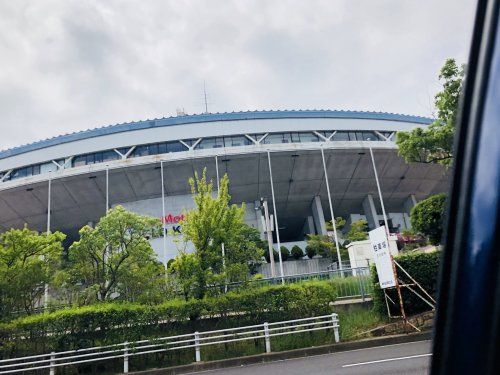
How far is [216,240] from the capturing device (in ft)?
45.0

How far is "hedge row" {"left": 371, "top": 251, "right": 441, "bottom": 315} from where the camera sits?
12523mm

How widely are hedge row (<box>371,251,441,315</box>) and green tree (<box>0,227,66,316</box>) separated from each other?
11.0 m

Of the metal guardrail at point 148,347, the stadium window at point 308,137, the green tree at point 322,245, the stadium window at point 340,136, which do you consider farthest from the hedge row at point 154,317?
the stadium window at point 340,136

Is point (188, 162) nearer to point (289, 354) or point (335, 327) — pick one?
point (335, 327)

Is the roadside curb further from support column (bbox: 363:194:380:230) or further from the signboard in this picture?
support column (bbox: 363:194:380:230)

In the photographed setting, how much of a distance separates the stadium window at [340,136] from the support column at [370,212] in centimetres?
682

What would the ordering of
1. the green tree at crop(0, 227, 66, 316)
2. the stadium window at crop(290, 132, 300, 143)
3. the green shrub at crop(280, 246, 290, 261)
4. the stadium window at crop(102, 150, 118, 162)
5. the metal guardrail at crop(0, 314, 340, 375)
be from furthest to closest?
the green shrub at crop(280, 246, 290, 261) < the stadium window at crop(290, 132, 300, 143) < the stadium window at crop(102, 150, 118, 162) < the green tree at crop(0, 227, 66, 316) < the metal guardrail at crop(0, 314, 340, 375)

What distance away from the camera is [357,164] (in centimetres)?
2758

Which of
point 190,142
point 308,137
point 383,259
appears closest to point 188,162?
point 190,142

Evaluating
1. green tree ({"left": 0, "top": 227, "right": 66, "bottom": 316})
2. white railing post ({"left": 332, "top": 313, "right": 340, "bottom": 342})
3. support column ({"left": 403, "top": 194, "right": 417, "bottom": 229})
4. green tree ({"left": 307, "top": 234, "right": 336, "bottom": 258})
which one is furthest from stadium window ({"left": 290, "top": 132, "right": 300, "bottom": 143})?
white railing post ({"left": 332, "top": 313, "right": 340, "bottom": 342})

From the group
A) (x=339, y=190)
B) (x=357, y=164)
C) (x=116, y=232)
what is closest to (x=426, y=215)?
(x=116, y=232)

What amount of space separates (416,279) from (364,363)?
5.24 metres

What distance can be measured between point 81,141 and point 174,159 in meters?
7.06

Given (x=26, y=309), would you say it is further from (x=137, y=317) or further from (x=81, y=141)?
(x=81, y=141)
